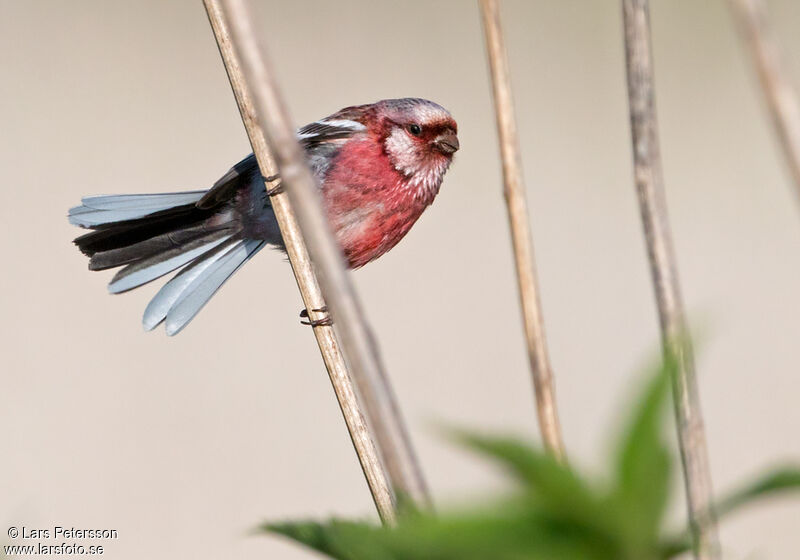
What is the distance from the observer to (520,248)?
2.77 ft

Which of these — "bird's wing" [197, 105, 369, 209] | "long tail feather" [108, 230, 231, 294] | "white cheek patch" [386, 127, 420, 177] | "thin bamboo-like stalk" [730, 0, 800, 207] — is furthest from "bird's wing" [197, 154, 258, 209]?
"thin bamboo-like stalk" [730, 0, 800, 207]

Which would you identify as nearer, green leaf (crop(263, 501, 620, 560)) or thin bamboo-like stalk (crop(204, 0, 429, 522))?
green leaf (crop(263, 501, 620, 560))

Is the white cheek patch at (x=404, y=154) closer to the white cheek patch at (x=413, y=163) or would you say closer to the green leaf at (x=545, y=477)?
the white cheek patch at (x=413, y=163)

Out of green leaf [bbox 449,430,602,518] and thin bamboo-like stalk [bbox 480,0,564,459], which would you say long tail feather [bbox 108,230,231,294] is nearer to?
thin bamboo-like stalk [bbox 480,0,564,459]

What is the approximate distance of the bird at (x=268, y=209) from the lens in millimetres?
2318

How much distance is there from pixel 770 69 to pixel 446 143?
1.95m

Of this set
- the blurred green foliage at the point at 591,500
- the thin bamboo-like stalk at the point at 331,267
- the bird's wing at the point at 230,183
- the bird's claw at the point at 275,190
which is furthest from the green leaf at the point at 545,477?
the bird's wing at the point at 230,183

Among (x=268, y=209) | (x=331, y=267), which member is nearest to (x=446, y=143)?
(x=268, y=209)

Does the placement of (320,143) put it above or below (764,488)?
above

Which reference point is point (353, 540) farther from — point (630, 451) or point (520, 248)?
point (520, 248)

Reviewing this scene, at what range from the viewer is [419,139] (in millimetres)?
2441

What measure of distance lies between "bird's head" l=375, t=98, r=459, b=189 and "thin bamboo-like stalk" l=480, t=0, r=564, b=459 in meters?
1.53

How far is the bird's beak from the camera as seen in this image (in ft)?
7.97

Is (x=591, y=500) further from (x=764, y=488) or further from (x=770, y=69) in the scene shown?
(x=770, y=69)
